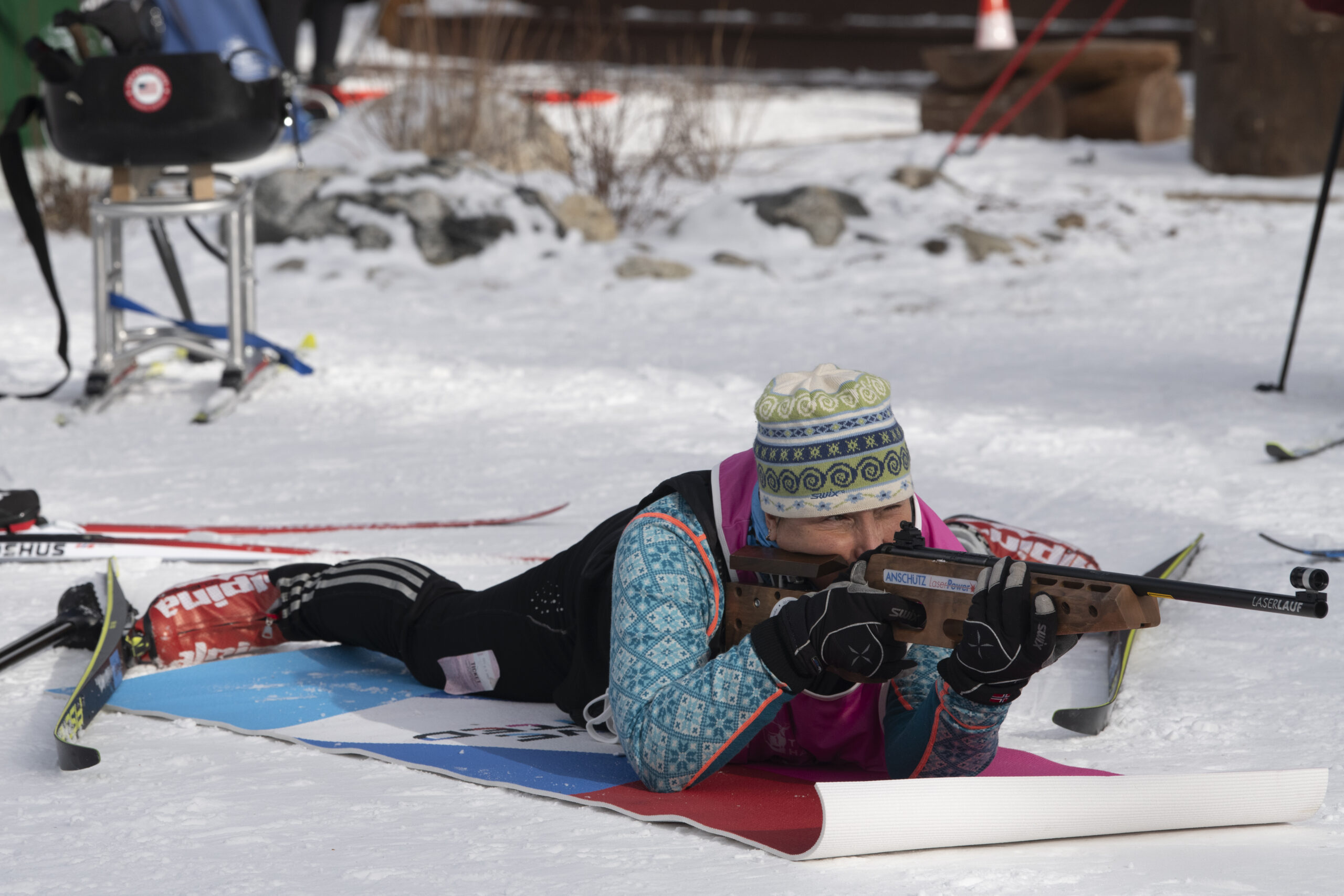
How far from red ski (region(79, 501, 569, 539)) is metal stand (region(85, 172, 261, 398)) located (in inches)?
62.1

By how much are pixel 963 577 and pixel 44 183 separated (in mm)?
8121

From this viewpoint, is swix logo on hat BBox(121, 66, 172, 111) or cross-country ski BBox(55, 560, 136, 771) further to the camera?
swix logo on hat BBox(121, 66, 172, 111)

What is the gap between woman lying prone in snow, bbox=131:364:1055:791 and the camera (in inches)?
74.6

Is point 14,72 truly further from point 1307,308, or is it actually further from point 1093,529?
point 1093,529

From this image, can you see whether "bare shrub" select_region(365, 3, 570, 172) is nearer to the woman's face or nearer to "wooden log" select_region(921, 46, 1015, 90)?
"wooden log" select_region(921, 46, 1015, 90)

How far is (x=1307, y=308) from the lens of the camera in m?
6.45

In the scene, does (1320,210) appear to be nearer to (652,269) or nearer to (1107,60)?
(652,269)

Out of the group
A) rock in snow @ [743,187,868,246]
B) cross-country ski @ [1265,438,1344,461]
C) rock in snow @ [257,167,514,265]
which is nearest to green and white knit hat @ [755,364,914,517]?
cross-country ski @ [1265,438,1344,461]

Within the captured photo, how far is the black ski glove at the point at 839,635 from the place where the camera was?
74.0 inches

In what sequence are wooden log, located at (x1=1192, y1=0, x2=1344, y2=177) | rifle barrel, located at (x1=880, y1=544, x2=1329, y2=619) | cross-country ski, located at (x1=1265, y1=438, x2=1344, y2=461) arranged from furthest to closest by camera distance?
wooden log, located at (x1=1192, y1=0, x2=1344, y2=177)
cross-country ski, located at (x1=1265, y1=438, x2=1344, y2=461)
rifle barrel, located at (x1=880, y1=544, x2=1329, y2=619)

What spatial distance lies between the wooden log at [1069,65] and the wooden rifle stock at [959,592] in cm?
907

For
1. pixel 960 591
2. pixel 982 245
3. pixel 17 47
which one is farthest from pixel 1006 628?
pixel 17 47

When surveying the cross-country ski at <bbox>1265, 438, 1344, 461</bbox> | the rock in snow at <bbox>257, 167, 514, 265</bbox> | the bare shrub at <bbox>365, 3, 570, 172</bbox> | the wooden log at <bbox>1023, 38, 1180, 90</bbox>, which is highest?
the wooden log at <bbox>1023, 38, 1180, 90</bbox>

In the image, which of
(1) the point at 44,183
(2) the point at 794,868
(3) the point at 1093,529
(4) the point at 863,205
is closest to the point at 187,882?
(2) the point at 794,868
